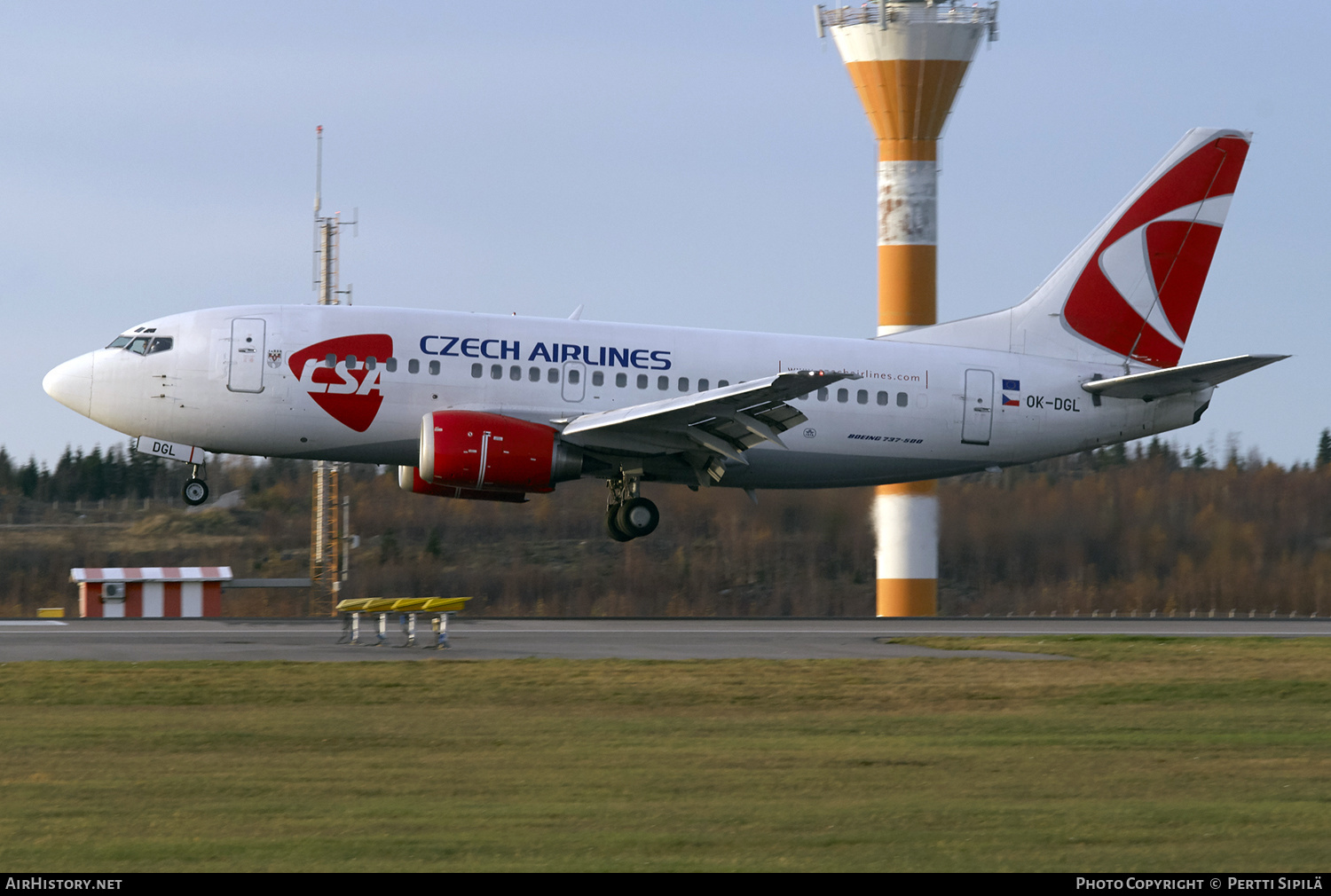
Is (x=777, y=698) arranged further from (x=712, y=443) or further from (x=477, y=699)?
(x=712, y=443)

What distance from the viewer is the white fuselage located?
96.3ft

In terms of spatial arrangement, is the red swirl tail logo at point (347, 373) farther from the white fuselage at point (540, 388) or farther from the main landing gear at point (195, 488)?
the main landing gear at point (195, 488)

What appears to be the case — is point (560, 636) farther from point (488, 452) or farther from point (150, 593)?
point (150, 593)

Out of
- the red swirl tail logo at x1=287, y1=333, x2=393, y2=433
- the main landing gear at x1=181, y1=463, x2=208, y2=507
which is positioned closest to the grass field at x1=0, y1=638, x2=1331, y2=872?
the red swirl tail logo at x1=287, y1=333, x2=393, y2=433

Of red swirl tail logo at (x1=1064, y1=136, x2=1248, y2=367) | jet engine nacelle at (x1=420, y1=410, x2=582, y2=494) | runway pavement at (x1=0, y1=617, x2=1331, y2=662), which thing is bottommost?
runway pavement at (x1=0, y1=617, x2=1331, y2=662)

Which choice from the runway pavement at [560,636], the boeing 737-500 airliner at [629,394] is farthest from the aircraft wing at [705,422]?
the runway pavement at [560,636]

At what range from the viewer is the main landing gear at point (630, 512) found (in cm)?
3141

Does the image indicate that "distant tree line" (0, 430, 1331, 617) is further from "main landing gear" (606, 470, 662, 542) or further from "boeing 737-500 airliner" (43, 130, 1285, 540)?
"main landing gear" (606, 470, 662, 542)

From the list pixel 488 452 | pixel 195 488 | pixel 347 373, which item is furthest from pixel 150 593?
pixel 488 452

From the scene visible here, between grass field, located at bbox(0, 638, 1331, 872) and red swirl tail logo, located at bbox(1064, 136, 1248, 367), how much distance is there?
13114 mm

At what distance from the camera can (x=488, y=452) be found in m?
28.8

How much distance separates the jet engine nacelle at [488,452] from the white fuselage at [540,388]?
737 millimetres

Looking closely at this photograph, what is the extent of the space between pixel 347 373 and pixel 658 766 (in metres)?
16.7

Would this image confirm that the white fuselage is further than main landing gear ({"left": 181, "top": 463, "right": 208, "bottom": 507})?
No
